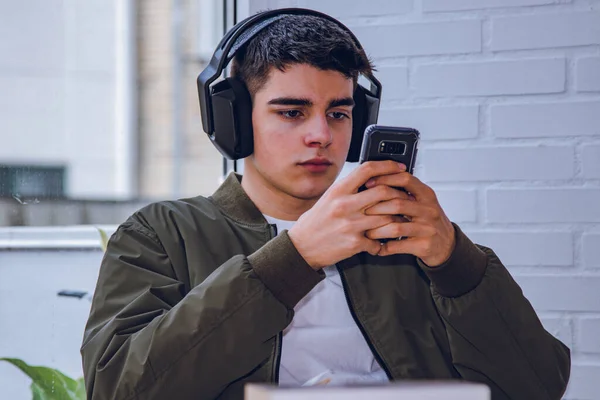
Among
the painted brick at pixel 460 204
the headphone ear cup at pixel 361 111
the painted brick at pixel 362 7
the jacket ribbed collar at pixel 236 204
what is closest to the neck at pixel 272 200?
the jacket ribbed collar at pixel 236 204

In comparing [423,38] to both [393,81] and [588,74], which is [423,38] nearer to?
[393,81]

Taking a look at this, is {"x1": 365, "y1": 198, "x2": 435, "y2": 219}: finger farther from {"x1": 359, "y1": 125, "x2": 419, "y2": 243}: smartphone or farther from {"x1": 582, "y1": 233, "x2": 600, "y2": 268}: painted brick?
{"x1": 582, "y1": 233, "x2": 600, "y2": 268}: painted brick

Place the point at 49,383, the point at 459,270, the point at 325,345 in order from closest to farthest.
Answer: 1. the point at 459,270
2. the point at 325,345
3. the point at 49,383

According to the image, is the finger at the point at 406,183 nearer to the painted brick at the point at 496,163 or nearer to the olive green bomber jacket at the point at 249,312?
the olive green bomber jacket at the point at 249,312

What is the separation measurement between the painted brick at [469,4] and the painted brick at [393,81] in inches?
6.2

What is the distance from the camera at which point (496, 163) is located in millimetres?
1701

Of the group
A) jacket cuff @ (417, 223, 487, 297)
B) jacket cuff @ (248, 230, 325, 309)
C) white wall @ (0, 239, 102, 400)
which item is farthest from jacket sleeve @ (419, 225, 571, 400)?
white wall @ (0, 239, 102, 400)

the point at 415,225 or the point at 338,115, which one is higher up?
the point at 338,115

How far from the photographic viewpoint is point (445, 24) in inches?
68.2

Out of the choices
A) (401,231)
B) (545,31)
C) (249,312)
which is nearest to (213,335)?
(249,312)

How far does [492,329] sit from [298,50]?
1.87 feet

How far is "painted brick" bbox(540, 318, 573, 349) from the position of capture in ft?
5.45

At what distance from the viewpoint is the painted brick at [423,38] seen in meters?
1.72

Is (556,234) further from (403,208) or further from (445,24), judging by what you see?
(403,208)
